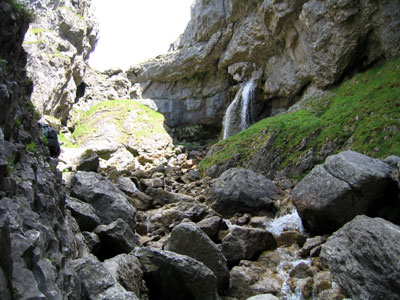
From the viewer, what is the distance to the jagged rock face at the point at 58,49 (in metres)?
30.9

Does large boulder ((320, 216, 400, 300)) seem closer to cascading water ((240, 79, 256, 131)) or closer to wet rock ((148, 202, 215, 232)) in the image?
wet rock ((148, 202, 215, 232))

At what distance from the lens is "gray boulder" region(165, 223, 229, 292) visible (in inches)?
347

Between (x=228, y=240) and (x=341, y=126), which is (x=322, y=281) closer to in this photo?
(x=228, y=240)

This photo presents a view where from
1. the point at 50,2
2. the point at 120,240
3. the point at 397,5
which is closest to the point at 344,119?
the point at 397,5

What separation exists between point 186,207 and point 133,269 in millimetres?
7562

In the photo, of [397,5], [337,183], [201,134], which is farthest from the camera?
[201,134]

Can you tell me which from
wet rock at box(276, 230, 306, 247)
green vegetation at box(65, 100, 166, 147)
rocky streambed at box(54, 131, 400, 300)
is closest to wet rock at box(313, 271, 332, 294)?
rocky streambed at box(54, 131, 400, 300)

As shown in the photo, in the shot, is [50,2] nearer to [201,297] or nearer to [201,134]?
[201,134]

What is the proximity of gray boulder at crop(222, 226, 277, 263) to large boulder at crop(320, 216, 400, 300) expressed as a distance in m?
2.49

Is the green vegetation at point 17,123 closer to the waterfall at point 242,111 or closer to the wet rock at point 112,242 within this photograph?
the wet rock at point 112,242

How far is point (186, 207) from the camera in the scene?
14.8 metres

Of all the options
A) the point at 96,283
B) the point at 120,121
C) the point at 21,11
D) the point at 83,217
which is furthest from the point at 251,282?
the point at 120,121

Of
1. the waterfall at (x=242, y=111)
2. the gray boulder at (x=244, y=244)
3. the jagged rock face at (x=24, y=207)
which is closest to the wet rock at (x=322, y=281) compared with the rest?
the gray boulder at (x=244, y=244)

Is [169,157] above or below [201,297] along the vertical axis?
above
